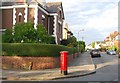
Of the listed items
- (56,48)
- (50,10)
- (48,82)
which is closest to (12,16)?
(50,10)

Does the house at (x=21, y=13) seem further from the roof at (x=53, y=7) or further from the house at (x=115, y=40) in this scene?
the house at (x=115, y=40)

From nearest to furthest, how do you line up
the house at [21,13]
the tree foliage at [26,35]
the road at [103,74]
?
the road at [103,74] < the tree foliage at [26,35] < the house at [21,13]

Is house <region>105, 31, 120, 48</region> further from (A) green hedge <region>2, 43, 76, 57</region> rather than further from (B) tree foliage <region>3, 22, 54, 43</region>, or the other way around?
(A) green hedge <region>2, 43, 76, 57</region>

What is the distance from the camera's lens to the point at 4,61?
81.2 feet

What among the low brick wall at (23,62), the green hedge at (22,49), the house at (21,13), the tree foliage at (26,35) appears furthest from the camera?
the house at (21,13)

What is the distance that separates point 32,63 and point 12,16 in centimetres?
1788

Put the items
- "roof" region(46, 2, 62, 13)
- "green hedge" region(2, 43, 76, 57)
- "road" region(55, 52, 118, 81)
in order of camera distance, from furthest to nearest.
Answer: "roof" region(46, 2, 62, 13) < "green hedge" region(2, 43, 76, 57) < "road" region(55, 52, 118, 81)

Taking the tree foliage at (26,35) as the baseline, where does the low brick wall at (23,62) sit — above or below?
below

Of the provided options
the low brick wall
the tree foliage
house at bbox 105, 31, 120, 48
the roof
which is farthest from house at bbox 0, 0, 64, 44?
house at bbox 105, 31, 120, 48

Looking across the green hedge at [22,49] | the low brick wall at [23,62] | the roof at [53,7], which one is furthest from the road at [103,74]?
the roof at [53,7]

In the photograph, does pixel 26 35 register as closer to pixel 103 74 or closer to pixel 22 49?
pixel 22 49

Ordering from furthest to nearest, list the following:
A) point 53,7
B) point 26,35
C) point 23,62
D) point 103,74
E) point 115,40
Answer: point 115,40
point 53,7
point 26,35
point 23,62
point 103,74

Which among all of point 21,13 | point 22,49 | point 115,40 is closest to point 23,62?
point 22,49

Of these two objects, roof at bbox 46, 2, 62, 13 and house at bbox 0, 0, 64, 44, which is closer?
house at bbox 0, 0, 64, 44
